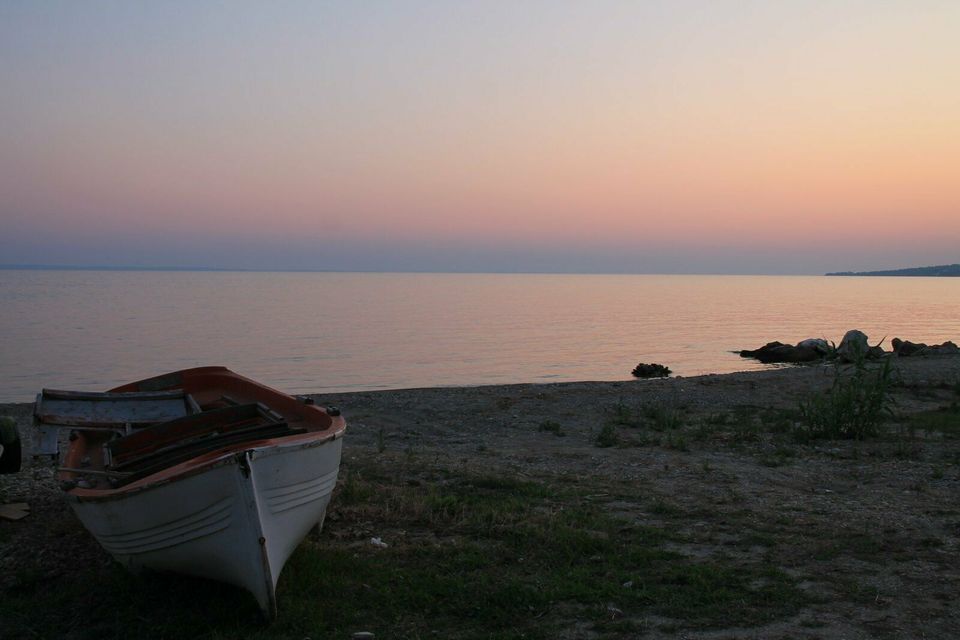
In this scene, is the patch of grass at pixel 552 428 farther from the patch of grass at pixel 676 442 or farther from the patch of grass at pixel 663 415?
the patch of grass at pixel 676 442

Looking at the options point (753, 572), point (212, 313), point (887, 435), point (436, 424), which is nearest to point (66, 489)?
point (753, 572)

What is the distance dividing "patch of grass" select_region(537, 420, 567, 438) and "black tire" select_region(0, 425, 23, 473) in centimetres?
838

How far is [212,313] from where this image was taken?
56031 millimetres

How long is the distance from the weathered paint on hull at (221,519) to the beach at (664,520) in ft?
1.16

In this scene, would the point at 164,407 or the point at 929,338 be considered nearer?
the point at 164,407

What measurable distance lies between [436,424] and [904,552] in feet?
31.3

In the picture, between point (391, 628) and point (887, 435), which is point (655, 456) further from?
point (391, 628)

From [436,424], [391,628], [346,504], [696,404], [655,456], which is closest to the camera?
[391,628]

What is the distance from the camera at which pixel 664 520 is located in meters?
7.46

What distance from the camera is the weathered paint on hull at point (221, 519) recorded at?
193 inches

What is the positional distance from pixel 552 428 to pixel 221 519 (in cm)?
934

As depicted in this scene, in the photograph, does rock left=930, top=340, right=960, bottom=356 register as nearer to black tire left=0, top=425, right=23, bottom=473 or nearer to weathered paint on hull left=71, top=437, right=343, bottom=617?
weathered paint on hull left=71, top=437, right=343, bottom=617

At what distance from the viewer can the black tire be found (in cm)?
713

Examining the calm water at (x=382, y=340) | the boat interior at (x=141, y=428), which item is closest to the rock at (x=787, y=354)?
the calm water at (x=382, y=340)
